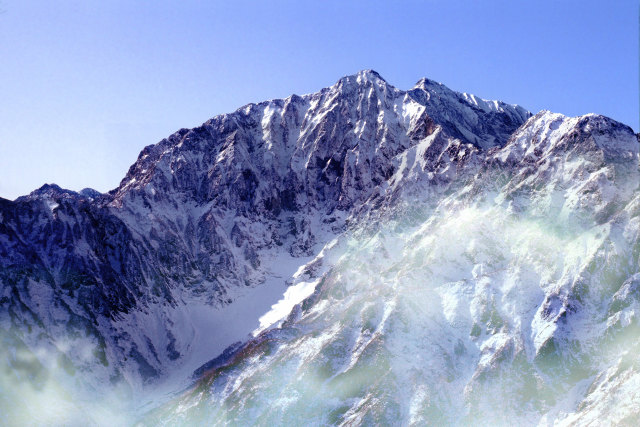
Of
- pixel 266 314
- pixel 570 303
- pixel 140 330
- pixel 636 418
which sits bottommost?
pixel 636 418

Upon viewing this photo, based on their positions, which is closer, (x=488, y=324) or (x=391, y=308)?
(x=488, y=324)

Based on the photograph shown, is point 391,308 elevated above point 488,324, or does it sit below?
above

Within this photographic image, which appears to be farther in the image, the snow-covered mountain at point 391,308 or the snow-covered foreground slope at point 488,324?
the snow-covered mountain at point 391,308

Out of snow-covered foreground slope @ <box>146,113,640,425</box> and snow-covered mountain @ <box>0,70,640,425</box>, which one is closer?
snow-covered foreground slope @ <box>146,113,640,425</box>

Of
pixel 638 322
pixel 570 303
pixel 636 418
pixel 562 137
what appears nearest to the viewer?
pixel 636 418

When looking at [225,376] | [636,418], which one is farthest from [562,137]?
[225,376]

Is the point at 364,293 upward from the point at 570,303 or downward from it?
upward

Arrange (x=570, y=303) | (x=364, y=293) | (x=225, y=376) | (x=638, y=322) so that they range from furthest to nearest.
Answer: (x=364, y=293) → (x=225, y=376) → (x=570, y=303) → (x=638, y=322)

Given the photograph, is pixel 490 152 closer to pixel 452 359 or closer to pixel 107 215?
pixel 452 359
